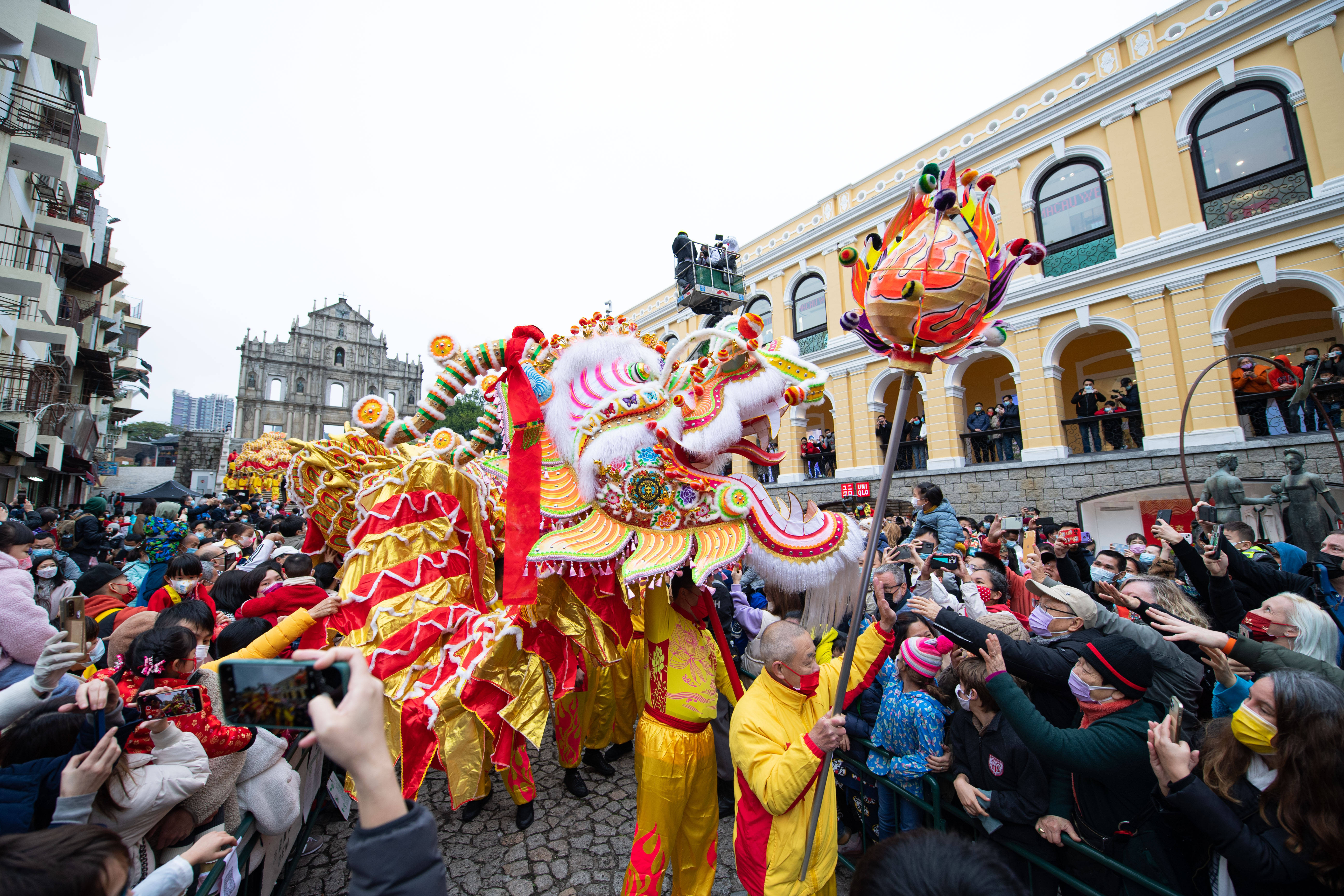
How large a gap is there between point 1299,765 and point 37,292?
61.4ft

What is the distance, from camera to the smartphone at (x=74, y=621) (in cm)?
200

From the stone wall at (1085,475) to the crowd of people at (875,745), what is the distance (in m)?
5.88

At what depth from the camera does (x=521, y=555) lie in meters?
2.70

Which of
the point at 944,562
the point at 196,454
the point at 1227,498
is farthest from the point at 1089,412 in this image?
the point at 196,454

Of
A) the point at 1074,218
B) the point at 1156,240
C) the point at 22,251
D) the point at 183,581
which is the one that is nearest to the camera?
the point at 183,581

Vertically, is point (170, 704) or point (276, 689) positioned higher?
point (276, 689)

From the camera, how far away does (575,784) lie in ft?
12.1

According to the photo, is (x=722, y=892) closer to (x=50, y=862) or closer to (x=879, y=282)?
(x=50, y=862)

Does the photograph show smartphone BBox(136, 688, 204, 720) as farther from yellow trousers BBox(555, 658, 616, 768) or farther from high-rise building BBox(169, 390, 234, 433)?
high-rise building BBox(169, 390, 234, 433)

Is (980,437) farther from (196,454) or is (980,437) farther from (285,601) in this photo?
(196,454)

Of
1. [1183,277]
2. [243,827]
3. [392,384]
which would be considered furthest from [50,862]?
→ [392,384]

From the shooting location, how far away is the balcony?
11.0m

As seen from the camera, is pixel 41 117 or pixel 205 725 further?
pixel 41 117

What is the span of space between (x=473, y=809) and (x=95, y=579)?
3.20m
